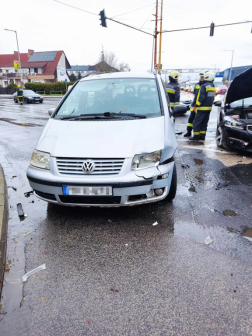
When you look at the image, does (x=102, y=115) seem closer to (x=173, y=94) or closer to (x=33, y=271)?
(x=33, y=271)

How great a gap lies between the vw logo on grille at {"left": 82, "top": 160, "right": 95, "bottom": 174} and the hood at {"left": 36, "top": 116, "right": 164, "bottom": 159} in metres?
0.07

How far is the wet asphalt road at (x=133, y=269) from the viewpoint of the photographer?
6.74 ft

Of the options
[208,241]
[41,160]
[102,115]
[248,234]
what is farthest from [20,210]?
[248,234]

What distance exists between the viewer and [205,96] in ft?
24.1

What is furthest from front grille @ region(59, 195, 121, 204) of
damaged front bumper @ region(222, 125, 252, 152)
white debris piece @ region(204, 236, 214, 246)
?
damaged front bumper @ region(222, 125, 252, 152)

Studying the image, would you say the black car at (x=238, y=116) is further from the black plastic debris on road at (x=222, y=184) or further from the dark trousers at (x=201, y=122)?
the black plastic debris on road at (x=222, y=184)

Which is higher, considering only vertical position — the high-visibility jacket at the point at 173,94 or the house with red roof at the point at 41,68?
the house with red roof at the point at 41,68

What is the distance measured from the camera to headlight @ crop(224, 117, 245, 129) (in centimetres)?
602

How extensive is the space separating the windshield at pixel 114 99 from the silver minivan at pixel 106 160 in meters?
0.10

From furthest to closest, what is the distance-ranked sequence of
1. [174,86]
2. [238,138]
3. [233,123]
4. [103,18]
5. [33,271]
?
[103,18] → [174,86] → [233,123] → [238,138] → [33,271]

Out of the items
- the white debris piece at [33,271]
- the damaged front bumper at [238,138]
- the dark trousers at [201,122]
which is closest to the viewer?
the white debris piece at [33,271]

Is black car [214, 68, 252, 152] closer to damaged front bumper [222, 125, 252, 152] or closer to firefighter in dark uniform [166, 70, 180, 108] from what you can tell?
damaged front bumper [222, 125, 252, 152]

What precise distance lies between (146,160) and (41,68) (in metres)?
68.0

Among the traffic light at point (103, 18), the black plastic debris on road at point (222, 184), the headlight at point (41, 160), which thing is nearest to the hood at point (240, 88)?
the black plastic debris on road at point (222, 184)
